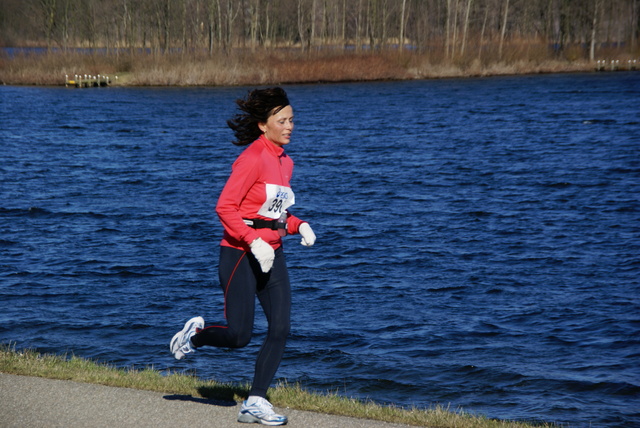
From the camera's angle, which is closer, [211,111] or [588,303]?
[588,303]

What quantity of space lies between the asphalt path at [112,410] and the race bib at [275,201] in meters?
1.33

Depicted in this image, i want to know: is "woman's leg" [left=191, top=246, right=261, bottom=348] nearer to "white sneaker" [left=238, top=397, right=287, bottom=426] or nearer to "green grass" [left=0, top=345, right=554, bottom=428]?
"white sneaker" [left=238, top=397, right=287, bottom=426]

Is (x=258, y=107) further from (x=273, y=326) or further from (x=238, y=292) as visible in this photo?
(x=273, y=326)

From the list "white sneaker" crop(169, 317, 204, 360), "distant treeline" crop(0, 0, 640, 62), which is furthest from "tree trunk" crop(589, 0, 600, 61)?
"white sneaker" crop(169, 317, 204, 360)

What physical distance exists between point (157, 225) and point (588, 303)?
9.53 meters

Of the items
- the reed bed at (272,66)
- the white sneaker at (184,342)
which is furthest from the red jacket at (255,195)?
the reed bed at (272,66)

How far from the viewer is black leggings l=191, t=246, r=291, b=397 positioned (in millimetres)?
5121

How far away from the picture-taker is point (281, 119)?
17.3 ft

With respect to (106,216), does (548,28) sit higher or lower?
higher

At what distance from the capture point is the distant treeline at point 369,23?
234ft

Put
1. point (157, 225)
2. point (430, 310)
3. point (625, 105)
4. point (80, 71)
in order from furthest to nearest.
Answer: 1. point (80, 71)
2. point (625, 105)
3. point (157, 225)
4. point (430, 310)

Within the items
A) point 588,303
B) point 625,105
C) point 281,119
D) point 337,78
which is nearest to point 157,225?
point 588,303

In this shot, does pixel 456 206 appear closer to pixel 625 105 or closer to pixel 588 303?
pixel 588 303

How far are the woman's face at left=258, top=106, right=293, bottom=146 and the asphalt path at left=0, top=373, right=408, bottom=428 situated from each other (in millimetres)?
1799
